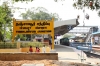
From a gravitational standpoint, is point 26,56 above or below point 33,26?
below

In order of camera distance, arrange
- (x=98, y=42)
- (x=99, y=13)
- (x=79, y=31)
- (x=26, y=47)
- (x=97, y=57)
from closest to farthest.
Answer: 1. (x=99, y=13)
2. (x=26, y=47)
3. (x=97, y=57)
4. (x=98, y=42)
5. (x=79, y=31)

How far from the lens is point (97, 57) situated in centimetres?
2609

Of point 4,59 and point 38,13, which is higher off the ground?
point 38,13

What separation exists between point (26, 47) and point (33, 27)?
352 centimetres

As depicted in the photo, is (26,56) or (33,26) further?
(33,26)

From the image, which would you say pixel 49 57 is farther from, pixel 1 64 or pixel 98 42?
pixel 98 42

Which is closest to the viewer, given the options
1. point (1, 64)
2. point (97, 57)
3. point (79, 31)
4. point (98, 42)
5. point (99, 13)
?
point (1, 64)

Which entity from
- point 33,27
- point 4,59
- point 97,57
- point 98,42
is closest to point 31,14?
point 98,42

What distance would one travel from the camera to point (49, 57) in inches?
481

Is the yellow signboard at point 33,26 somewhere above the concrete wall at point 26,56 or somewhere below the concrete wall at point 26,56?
above

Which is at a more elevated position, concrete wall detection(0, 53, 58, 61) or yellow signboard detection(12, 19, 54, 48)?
yellow signboard detection(12, 19, 54, 48)

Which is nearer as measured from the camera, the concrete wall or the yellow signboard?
the concrete wall

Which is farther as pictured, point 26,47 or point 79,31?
point 79,31

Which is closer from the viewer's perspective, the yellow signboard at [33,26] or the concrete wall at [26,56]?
the concrete wall at [26,56]
